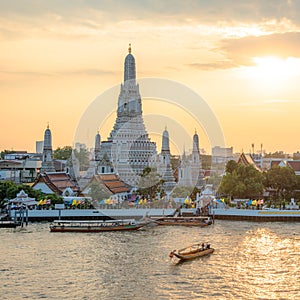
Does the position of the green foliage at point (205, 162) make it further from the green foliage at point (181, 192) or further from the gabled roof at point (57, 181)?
the gabled roof at point (57, 181)

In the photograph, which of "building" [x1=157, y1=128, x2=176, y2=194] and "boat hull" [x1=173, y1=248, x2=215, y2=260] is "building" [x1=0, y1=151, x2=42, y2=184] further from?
"boat hull" [x1=173, y1=248, x2=215, y2=260]

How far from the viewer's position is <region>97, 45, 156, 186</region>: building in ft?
205

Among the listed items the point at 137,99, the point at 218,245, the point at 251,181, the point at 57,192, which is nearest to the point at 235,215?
the point at 251,181

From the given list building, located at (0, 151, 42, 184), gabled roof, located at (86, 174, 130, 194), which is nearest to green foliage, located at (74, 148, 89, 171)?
building, located at (0, 151, 42, 184)

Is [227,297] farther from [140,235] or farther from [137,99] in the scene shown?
[137,99]

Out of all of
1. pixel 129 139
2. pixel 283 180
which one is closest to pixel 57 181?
pixel 129 139

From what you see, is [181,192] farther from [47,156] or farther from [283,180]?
[47,156]

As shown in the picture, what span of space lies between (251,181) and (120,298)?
94.7 ft

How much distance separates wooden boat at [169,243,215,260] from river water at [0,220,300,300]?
0.33 meters

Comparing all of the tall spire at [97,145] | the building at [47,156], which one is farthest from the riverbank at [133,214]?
the tall spire at [97,145]

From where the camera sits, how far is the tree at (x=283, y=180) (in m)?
50.3

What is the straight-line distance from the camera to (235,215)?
137ft

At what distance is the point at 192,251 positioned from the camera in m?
27.9

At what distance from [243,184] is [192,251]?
21092 mm
